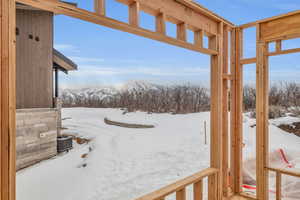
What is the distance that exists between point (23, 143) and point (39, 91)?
1376 mm

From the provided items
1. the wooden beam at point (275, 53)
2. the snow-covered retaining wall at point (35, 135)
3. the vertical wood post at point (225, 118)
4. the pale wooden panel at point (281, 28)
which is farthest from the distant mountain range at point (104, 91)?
the pale wooden panel at point (281, 28)

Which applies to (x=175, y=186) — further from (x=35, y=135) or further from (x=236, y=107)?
(x=35, y=135)

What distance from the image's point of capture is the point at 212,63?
228 cm

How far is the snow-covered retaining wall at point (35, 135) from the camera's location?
4.11 m

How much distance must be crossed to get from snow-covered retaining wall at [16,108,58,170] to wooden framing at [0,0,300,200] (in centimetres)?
381

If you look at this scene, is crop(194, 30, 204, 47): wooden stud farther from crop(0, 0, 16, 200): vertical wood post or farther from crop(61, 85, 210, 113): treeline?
crop(61, 85, 210, 113): treeline

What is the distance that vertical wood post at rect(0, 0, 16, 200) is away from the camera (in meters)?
0.89

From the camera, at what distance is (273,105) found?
17.2 feet

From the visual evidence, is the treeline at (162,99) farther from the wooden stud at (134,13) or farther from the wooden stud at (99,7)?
the wooden stud at (99,7)

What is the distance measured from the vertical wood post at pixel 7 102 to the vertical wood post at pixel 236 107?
275 cm

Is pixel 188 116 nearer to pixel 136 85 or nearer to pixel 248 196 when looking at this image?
pixel 136 85

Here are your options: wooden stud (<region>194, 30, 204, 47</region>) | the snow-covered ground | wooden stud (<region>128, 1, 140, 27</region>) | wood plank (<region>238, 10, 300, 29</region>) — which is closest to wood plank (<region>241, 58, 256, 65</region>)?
wood plank (<region>238, 10, 300, 29</region>)

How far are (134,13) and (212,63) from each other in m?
1.23

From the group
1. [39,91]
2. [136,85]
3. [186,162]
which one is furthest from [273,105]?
[39,91]
